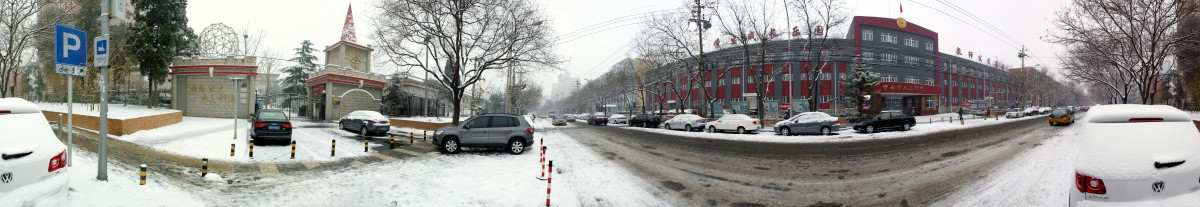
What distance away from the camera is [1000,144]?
45.8ft

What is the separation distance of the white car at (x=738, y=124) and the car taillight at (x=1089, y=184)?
21329 millimetres

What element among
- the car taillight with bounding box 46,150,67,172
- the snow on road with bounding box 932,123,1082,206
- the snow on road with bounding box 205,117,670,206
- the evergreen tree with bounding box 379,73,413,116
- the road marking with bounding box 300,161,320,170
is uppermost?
the evergreen tree with bounding box 379,73,413,116

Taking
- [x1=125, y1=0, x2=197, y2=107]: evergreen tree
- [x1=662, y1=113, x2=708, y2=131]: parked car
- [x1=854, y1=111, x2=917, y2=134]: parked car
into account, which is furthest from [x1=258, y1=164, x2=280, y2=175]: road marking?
[x1=125, y1=0, x2=197, y2=107]: evergreen tree

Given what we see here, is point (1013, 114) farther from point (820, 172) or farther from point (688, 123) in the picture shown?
point (820, 172)

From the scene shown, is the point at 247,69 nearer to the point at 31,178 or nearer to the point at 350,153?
the point at 350,153

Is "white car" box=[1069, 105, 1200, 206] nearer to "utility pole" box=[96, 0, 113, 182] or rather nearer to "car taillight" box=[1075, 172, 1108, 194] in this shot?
"car taillight" box=[1075, 172, 1108, 194]

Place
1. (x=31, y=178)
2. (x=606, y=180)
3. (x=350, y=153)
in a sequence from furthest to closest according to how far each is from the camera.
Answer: (x=350, y=153)
(x=606, y=180)
(x=31, y=178)

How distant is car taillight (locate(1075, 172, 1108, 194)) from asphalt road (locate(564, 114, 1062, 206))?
104 inches

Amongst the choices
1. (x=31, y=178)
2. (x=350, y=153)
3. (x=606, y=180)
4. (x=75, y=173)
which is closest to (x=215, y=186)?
(x=75, y=173)

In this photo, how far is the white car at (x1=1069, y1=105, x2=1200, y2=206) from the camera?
11.5 feet

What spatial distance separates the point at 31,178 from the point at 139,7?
34211 mm

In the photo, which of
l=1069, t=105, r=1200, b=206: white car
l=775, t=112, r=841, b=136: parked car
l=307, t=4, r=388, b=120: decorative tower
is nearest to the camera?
l=1069, t=105, r=1200, b=206: white car

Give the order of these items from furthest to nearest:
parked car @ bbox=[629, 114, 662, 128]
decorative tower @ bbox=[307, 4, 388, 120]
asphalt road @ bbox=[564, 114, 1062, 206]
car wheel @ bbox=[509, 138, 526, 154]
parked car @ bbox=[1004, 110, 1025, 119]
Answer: parked car @ bbox=[1004, 110, 1025, 119]
parked car @ bbox=[629, 114, 662, 128]
decorative tower @ bbox=[307, 4, 388, 120]
car wheel @ bbox=[509, 138, 526, 154]
asphalt road @ bbox=[564, 114, 1062, 206]

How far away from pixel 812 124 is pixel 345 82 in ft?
102
